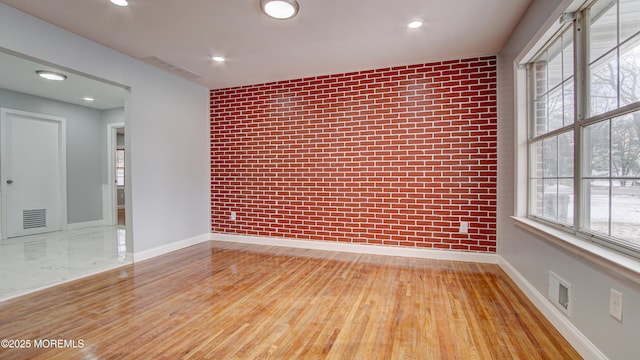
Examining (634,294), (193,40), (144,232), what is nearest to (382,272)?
(634,294)

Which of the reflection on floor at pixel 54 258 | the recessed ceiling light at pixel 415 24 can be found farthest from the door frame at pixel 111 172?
the recessed ceiling light at pixel 415 24

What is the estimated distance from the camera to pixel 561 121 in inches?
83.3

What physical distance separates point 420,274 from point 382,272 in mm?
394

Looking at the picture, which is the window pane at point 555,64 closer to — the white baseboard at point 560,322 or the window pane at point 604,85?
the window pane at point 604,85

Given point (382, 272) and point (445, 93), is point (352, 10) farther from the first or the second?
point (382, 272)

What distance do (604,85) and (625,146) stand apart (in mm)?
381

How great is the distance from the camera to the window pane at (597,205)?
161cm

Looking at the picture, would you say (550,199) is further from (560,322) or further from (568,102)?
(560,322)

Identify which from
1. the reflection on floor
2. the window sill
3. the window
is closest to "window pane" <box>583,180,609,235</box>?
the window

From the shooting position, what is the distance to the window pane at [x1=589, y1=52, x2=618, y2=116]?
1.53 m

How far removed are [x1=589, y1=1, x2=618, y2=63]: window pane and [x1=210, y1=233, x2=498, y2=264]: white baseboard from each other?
2.38 metres

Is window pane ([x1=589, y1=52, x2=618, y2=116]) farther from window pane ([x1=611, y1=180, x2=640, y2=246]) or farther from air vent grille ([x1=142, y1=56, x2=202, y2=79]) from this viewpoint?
air vent grille ([x1=142, y1=56, x2=202, y2=79])

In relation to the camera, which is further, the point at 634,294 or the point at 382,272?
the point at 382,272

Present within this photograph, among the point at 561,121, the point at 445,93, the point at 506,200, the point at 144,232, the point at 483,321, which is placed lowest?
the point at 483,321
